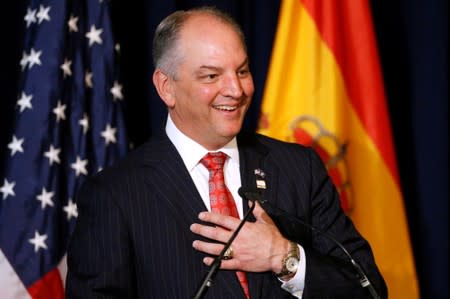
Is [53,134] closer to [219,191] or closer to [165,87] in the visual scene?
[165,87]

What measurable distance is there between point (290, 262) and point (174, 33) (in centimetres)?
78

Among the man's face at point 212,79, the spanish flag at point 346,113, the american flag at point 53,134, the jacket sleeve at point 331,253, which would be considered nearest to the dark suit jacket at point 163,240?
the jacket sleeve at point 331,253

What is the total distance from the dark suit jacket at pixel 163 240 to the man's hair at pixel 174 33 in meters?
0.25

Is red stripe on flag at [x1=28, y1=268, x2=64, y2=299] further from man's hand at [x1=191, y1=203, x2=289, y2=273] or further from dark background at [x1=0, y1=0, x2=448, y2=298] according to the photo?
man's hand at [x1=191, y1=203, x2=289, y2=273]

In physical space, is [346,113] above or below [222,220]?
above

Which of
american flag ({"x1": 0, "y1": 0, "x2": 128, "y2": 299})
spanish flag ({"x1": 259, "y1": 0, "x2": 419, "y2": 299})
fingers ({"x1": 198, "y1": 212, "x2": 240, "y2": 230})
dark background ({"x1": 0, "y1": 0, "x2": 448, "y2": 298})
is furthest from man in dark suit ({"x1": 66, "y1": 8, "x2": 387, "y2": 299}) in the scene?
dark background ({"x1": 0, "y1": 0, "x2": 448, "y2": 298})

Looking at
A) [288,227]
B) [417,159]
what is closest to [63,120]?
[288,227]

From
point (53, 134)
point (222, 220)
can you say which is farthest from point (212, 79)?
point (53, 134)

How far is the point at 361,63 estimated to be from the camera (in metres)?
2.80

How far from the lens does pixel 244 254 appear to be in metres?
1.71

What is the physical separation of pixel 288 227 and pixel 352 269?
233 millimetres

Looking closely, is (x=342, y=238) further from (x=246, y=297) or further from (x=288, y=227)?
(x=246, y=297)

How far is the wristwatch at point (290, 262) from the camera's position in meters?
1.73

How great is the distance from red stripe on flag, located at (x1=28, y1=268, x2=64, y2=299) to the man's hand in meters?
0.95
